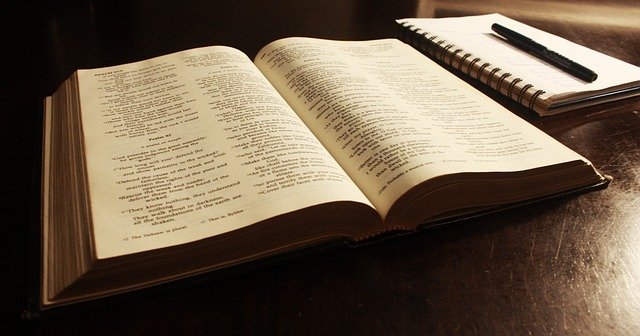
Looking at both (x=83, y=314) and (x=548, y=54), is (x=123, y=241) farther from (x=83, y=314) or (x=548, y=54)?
(x=548, y=54)

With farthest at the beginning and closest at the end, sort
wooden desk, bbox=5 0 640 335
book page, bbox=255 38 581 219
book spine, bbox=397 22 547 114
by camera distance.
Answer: book spine, bbox=397 22 547 114
book page, bbox=255 38 581 219
wooden desk, bbox=5 0 640 335

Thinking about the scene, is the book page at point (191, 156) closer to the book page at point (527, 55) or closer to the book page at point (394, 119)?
the book page at point (394, 119)

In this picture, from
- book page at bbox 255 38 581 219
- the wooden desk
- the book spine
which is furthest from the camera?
the book spine

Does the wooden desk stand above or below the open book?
below

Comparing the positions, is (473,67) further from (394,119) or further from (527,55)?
(394,119)

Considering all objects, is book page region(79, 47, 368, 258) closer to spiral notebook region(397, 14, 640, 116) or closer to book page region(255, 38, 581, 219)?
book page region(255, 38, 581, 219)

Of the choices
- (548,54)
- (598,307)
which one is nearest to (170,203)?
(598,307)

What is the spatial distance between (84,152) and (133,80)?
173 mm

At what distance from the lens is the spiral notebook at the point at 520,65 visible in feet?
2.56

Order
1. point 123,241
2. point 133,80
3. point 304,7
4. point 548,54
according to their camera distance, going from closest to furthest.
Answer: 1. point 123,241
2. point 133,80
3. point 548,54
4. point 304,7

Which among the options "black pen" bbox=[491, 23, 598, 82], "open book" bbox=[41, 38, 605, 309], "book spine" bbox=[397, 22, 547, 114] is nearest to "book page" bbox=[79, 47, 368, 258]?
"open book" bbox=[41, 38, 605, 309]

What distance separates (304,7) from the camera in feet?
3.95

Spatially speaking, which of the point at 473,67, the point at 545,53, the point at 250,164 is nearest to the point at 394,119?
the point at 250,164

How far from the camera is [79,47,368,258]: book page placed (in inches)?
17.7
